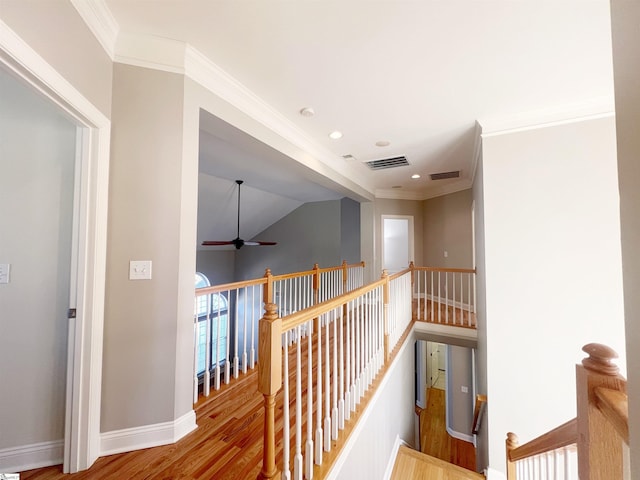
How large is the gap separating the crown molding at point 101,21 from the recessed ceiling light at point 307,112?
1456 mm

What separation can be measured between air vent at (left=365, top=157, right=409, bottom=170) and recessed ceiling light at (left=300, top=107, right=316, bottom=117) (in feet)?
5.37

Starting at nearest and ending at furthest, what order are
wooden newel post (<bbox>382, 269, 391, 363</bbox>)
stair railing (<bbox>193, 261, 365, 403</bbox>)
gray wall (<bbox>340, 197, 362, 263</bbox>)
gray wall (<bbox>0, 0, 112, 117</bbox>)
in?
gray wall (<bbox>0, 0, 112, 117</bbox>), stair railing (<bbox>193, 261, 365, 403</bbox>), wooden newel post (<bbox>382, 269, 391, 363</bbox>), gray wall (<bbox>340, 197, 362, 263</bbox>)

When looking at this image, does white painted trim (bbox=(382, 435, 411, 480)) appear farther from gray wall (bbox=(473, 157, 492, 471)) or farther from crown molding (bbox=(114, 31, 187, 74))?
crown molding (bbox=(114, 31, 187, 74))

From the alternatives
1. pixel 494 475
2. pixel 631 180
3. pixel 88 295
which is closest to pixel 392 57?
pixel 631 180

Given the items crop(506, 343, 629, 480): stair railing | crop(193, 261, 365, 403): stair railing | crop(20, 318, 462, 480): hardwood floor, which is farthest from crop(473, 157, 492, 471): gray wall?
crop(506, 343, 629, 480): stair railing

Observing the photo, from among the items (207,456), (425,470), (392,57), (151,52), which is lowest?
(425,470)

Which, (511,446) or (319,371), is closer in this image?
(319,371)

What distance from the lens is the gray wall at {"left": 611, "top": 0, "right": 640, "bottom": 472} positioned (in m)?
0.48

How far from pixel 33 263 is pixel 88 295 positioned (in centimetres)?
37

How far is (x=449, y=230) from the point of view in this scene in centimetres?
538

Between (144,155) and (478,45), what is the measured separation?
2316 mm

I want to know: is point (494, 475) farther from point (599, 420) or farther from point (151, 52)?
point (151, 52)

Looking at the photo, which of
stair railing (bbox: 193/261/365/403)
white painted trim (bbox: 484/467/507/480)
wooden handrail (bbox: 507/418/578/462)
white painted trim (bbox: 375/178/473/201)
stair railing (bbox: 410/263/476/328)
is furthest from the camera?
white painted trim (bbox: 375/178/473/201)

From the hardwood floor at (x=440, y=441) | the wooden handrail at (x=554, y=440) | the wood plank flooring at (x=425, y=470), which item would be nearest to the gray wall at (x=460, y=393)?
the hardwood floor at (x=440, y=441)
